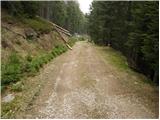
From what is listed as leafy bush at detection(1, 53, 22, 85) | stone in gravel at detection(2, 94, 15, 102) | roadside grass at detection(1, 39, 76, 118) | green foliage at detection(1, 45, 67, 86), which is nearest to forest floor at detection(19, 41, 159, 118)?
roadside grass at detection(1, 39, 76, 118)

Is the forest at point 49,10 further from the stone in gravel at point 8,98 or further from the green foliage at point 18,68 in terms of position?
the stone in gravel at point 8,98

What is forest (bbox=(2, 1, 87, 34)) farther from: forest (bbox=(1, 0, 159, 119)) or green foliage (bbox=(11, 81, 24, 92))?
green foliage (bbox=(11, 81, 24, 92))

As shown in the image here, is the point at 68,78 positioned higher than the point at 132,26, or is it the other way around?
the point at 132,26

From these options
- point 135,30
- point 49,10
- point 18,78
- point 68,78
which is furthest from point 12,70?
point 49,10

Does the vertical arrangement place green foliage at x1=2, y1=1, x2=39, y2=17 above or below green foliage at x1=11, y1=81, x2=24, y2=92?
above

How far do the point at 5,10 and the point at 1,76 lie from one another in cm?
1307

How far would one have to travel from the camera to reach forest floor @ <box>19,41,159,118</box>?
1312 centimetres

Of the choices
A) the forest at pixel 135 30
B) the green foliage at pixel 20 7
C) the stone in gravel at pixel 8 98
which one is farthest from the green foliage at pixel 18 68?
the forest at pixel 135 30

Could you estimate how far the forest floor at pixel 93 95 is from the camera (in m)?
13.1

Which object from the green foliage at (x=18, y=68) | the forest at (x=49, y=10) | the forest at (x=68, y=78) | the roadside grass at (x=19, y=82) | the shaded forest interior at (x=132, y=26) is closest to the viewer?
the forest at (x=68, y=78)

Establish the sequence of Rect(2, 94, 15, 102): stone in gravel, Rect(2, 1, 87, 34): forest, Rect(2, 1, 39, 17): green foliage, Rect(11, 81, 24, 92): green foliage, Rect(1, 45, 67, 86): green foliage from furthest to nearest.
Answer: Rect(2, 1, 87, 34): forest
Rect(2, 1, 39, 17): green foliage
Rect(1, 45, 67, 86): green foliage
Rect(11, 81, 24, 92): green foliage
Rect(2, 94, 15, 102): stone in gravel

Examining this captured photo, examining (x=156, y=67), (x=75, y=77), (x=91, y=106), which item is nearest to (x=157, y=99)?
(x=156, y=67)

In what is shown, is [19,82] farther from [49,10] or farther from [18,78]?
[49,10]

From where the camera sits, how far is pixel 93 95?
51.3ft
